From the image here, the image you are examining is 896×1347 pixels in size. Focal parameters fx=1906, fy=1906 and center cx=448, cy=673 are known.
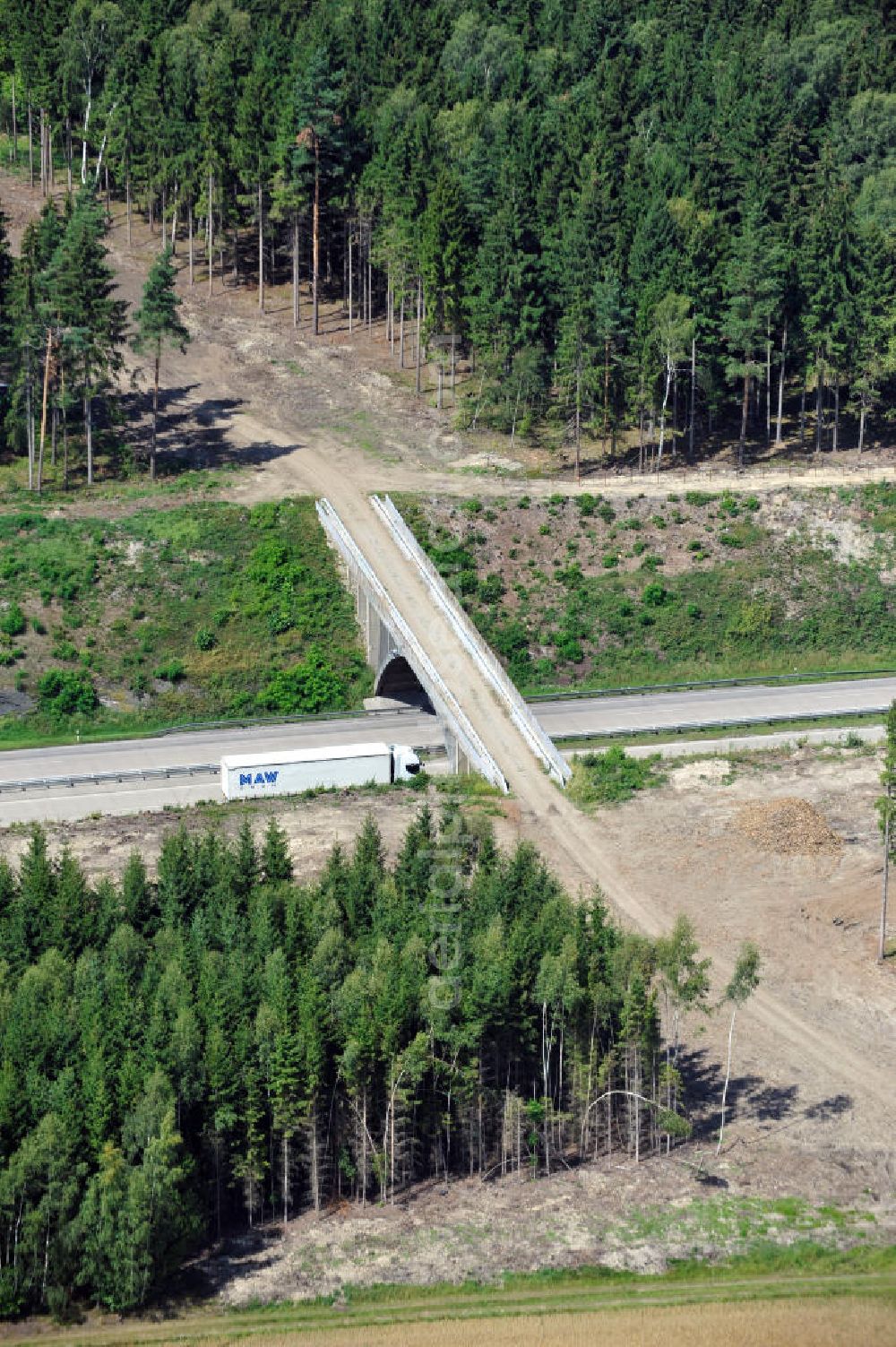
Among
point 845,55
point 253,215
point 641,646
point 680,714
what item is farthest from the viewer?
point 845,55

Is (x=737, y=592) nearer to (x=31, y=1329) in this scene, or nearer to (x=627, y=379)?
(x=627, y=379)

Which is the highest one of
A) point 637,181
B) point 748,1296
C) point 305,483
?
point 637,181

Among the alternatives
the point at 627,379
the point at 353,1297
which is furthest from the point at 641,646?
the point at 353,1297

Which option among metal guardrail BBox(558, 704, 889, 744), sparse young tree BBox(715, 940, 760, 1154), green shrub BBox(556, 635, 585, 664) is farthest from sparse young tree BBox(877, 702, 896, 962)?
green shrub BBox(556, 635, 585, 664)

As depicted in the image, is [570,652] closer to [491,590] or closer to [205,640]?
[491,590]

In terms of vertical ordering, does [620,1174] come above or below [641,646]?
below

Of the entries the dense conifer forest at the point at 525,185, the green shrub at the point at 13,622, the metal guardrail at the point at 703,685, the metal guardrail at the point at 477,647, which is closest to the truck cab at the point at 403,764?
the metal guardrail at the point at 477,647
